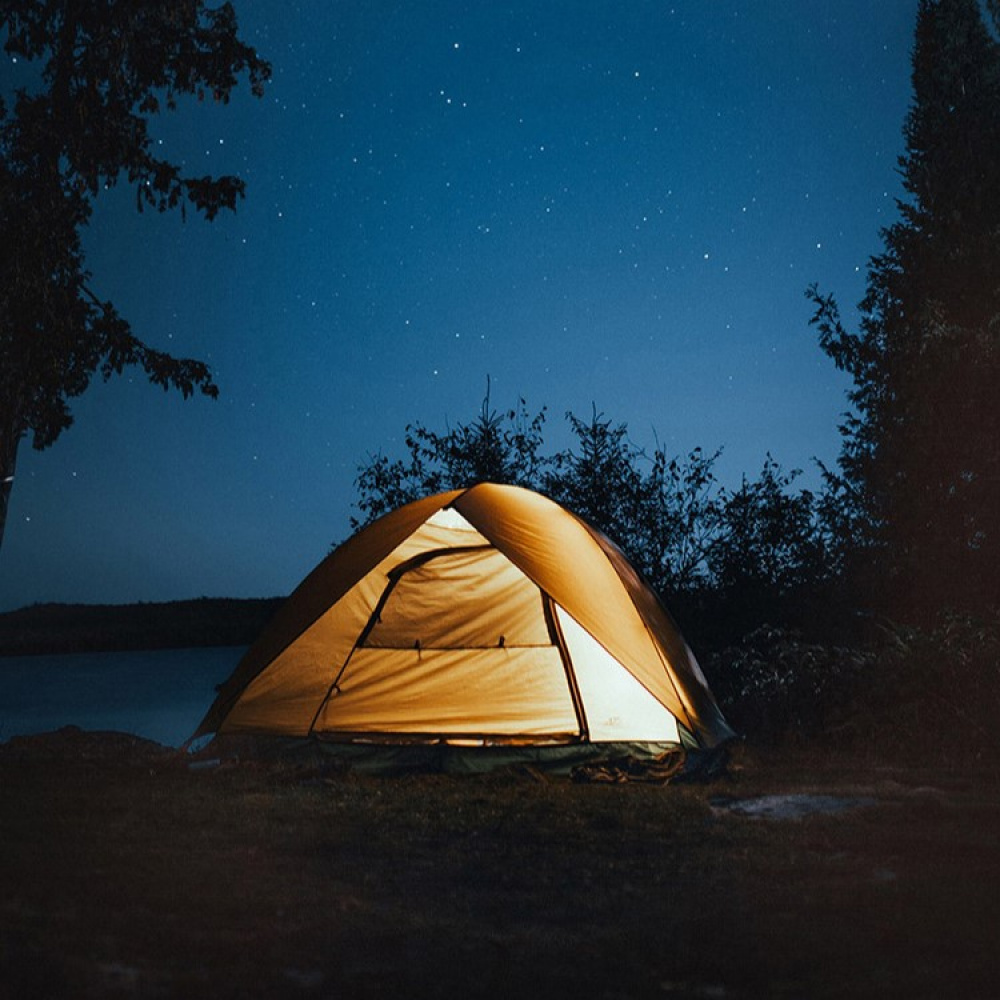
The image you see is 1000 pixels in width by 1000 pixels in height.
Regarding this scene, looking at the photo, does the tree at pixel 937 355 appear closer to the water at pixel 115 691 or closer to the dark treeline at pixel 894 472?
the dark treeline at pixel 894 472

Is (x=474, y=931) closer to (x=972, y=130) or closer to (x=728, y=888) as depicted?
(x=728, y=888)

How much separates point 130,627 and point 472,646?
40.8m

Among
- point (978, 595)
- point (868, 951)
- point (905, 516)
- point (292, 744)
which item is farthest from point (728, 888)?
point (905, 516)

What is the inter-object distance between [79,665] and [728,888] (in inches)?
1470

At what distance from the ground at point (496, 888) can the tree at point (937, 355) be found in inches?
365

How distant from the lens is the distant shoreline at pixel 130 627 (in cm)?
4153

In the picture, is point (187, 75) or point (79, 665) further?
point (79, 665)

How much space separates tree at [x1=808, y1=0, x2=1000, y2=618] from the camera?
1445cm

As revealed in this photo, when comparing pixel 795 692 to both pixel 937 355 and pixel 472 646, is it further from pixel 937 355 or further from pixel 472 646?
pixel 937 355

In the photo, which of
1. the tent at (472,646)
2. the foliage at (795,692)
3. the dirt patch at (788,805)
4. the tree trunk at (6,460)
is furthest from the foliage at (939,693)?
the tree trunk at (6,460)

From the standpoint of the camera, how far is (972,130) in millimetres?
15914

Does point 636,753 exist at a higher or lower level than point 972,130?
lower

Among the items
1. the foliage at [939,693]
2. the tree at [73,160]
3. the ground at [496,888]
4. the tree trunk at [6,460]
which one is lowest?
the ground at [496,888]

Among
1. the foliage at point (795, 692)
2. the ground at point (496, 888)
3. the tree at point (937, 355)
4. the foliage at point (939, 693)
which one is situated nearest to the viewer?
the ground at point (496, 888)
